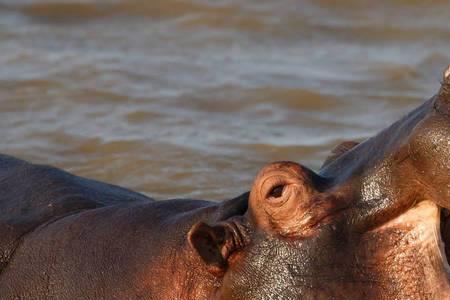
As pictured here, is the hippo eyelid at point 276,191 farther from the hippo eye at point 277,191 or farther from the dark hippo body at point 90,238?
the dark hippo body at point 90,238

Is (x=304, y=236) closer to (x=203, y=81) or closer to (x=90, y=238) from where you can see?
(x=90, y=238)

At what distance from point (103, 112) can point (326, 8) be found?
3.73 metres

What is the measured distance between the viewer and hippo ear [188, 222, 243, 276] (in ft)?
12.1

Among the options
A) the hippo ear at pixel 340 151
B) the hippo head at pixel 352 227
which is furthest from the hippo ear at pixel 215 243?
the hippo ear at pixel 340 151

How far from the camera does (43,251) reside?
442 cm

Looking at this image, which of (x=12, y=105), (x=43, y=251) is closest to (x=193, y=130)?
(x=12, y=105)

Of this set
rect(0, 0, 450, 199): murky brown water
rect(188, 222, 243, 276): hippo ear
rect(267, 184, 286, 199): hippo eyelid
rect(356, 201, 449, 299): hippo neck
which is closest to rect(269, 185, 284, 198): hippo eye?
rect(267, 184, 286, 199): hippo eyelid

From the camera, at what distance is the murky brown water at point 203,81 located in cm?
791

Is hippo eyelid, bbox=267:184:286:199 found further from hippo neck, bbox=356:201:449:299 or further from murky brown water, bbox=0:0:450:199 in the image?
murky brown water, bbox=0:0:450:199

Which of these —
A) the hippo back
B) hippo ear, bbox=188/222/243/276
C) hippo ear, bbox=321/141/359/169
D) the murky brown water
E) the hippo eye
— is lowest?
the murky brown water

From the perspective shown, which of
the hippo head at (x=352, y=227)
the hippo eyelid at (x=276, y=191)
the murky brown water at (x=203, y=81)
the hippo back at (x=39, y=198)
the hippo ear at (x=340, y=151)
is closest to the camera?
the hippo head at (x=352, y=227)

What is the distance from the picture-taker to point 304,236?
11.9ft

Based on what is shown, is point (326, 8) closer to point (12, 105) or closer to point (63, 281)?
point (12, 105)

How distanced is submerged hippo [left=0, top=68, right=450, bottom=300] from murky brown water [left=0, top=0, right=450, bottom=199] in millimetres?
2883
